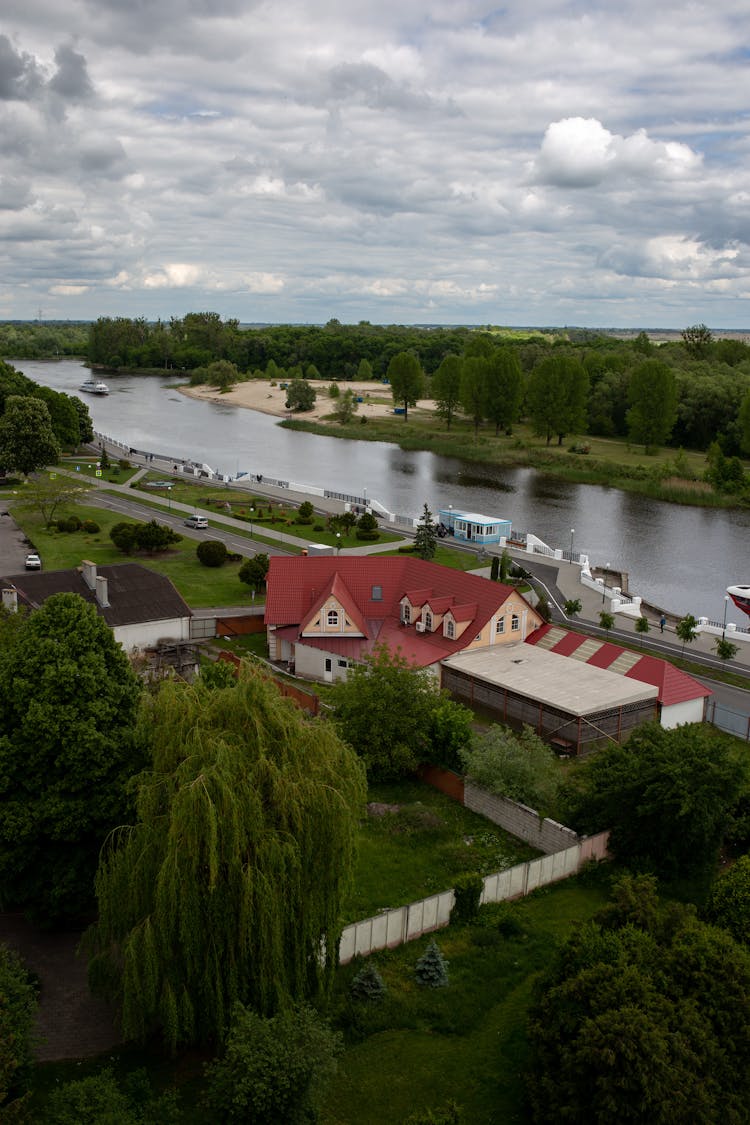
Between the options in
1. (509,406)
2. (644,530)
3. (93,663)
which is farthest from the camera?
(509,406)

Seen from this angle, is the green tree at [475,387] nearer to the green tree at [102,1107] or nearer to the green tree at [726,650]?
the green tree at [726,650]

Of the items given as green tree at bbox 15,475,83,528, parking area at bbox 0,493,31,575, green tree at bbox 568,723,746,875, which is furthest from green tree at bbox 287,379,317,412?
green tree at bbox 568,723,746,875

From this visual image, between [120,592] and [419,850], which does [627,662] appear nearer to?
[419,850]

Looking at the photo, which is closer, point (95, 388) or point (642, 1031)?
point (642, 1031)

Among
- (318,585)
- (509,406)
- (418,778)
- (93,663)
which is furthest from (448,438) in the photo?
(93,663)

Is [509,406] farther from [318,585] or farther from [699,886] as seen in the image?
[699,886]

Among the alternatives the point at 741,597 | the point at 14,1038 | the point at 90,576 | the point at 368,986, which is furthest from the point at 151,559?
the point at 14,1038
